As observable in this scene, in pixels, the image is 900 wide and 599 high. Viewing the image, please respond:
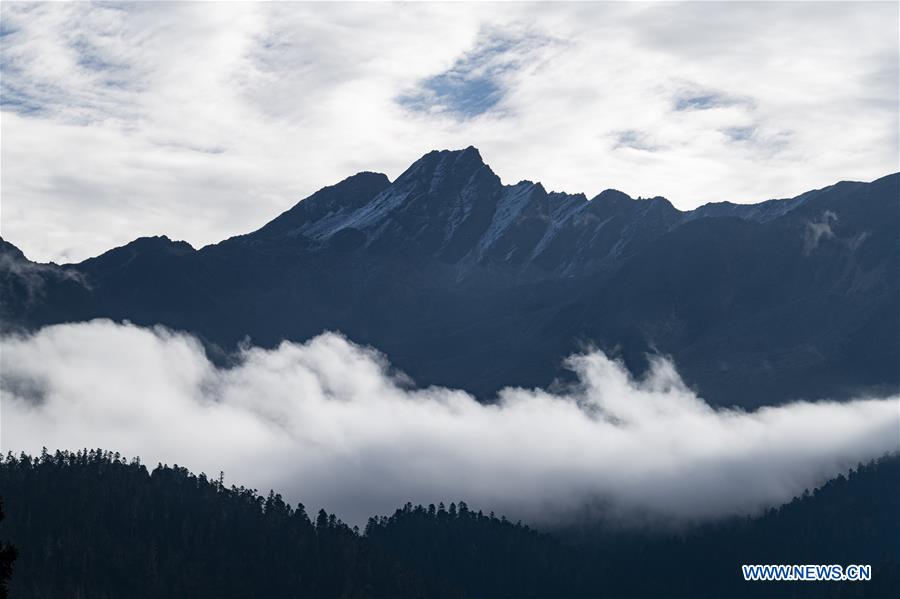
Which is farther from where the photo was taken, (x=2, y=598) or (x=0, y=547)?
(x=2, y=598)

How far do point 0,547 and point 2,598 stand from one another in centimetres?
1188

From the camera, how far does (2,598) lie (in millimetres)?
107438

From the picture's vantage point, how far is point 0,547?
97.1 meters
